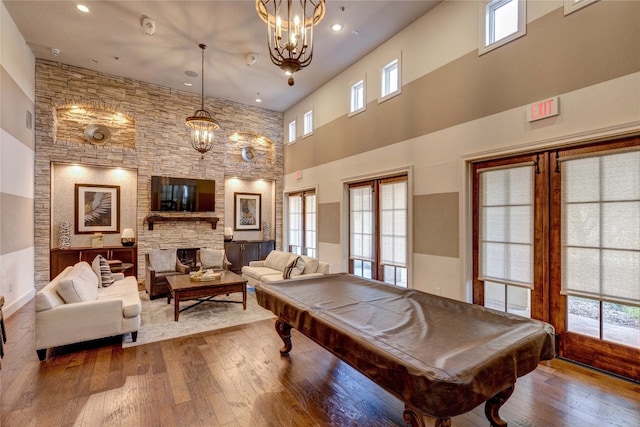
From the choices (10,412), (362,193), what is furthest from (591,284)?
(10,412)

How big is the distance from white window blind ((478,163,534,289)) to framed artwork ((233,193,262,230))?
6118 millimetres

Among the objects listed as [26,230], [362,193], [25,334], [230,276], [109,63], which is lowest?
[25,334]

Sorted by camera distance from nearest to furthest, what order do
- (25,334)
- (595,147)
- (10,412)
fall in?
1. (10,412)
2. (595,147)
3. (25,334)

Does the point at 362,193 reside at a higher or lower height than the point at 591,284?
higher

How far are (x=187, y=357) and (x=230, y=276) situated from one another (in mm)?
2074

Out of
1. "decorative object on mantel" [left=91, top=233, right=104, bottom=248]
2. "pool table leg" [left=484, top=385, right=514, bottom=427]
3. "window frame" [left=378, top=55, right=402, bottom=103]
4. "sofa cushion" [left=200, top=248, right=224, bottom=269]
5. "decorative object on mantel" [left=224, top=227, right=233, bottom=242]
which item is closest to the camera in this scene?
"pool table leg" [left=484, top=385, right=514, bottom=427]

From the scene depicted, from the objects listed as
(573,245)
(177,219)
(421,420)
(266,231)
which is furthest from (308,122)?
(421,420)

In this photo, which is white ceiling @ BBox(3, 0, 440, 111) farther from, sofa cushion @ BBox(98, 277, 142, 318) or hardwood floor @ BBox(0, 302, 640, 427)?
hardwood floor @ BBox(0, 302, 640, 427)

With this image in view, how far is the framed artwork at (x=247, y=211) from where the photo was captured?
8219 mm

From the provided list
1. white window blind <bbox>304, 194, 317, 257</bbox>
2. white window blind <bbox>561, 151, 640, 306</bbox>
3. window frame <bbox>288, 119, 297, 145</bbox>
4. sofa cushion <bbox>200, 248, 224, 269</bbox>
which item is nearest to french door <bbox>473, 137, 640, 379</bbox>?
white window blind <bbox>561, 151, 640, 306</bbox>

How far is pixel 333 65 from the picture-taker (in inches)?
238

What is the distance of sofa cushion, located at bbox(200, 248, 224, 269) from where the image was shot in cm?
618

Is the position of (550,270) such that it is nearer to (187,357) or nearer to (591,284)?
(591,284)

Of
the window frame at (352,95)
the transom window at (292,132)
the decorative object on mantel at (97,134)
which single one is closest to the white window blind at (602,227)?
the window frame at (352,95)
